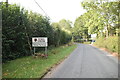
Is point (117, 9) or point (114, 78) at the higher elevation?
point (117, 9)

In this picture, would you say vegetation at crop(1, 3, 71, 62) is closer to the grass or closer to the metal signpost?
the metal signpost

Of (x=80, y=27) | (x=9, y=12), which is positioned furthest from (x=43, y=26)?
(x=80, y=27)

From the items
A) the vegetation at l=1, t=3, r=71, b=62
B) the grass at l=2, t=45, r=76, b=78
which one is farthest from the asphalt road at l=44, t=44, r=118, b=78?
the vegetation at l=1, t=3, r=71, b=62

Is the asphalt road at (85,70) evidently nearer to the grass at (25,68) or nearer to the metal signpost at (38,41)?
the grass at (25,68)

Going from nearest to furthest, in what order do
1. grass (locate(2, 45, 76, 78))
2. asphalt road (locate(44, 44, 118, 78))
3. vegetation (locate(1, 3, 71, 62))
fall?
grass (locate(2, 45, 76, 78))
asphalt road (locate(44, 44, 118, 78))
vegetation (locate(1, 3, 71, 62))

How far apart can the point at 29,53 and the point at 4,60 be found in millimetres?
4394

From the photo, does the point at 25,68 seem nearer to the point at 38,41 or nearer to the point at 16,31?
the point at 16,31

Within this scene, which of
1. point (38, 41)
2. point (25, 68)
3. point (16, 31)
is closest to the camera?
point (25, 68)

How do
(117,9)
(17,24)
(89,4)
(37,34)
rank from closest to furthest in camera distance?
(17,24), (37,34), (117,9), (89,4)

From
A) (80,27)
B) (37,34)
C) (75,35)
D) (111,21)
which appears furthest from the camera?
(75,35)

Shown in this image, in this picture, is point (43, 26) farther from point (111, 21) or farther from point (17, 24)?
point (111, 21)

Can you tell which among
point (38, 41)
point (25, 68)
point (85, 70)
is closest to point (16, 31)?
point (38, 41)

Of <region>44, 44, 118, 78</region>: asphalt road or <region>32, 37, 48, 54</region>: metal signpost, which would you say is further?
<region>32, 37, 48, 54</region>: metal signpost

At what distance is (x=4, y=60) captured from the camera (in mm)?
8766
